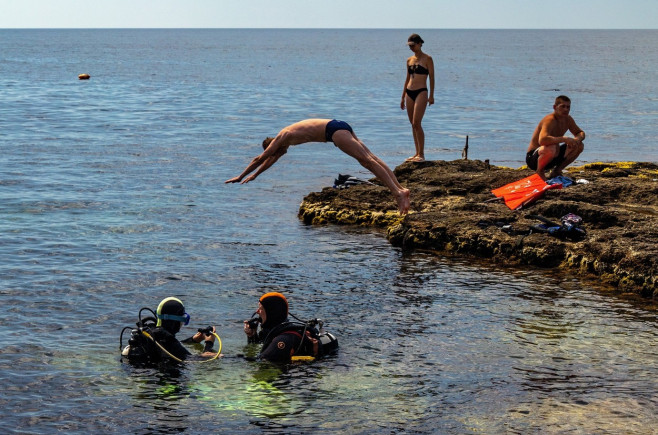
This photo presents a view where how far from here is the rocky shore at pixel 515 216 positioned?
531 inches

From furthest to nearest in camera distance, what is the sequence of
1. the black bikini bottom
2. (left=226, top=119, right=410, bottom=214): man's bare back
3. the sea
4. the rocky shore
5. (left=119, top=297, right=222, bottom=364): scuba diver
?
the black bikini bottom
(left=226, top=119, right=410, bottom=214): man's bare back
the rocky shore
(left=119, top=297, right=222, bottom=364): scuba diver
the sea

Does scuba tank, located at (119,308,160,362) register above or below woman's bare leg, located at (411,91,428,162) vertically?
below

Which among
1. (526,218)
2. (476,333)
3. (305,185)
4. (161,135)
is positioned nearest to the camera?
(476,333)

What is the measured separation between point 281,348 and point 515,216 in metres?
6.95

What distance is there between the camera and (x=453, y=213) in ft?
53.3

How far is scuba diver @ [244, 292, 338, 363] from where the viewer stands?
10125mm

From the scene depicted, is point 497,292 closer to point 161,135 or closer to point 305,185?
point 305,185

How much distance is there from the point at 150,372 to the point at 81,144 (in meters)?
23.7

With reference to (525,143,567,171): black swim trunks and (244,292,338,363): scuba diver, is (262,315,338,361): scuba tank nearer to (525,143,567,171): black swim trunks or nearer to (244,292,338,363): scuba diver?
(244,292,338,363): scuba diver

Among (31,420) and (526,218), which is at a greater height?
Result: (526,218)

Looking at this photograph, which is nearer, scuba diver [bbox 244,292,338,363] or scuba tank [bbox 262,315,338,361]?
scuba diver [bbox 244,292,338,363]

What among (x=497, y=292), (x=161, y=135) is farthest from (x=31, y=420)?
(x=161, y=135)

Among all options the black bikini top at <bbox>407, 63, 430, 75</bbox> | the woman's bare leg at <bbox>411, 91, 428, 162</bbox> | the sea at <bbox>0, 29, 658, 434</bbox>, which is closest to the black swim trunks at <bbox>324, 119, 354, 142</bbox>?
the sea at <bbox>0, 29, 658, 434</bbox>

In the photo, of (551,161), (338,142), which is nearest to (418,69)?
(551,161)
